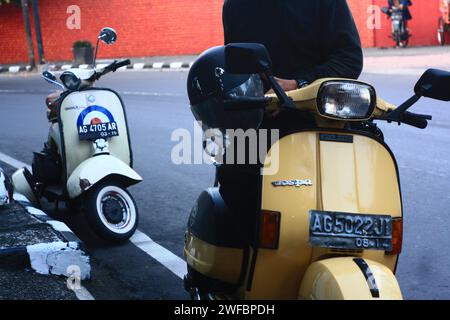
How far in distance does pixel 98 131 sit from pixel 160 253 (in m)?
1.09

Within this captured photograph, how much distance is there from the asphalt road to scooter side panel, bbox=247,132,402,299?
1535 mm

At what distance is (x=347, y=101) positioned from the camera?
111 inches

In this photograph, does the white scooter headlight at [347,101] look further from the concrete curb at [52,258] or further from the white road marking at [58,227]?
the white road marking at [58,227]

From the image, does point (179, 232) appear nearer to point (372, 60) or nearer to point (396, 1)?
point (372, 60)

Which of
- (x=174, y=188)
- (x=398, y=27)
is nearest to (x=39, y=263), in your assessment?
(x=174, y=188)

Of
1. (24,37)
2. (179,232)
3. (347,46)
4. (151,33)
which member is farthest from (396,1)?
(347,46)

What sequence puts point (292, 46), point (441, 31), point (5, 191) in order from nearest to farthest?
1. point (292, 46)
2. point (5, 191)
3. point (441, 31)

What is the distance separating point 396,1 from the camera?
79.6ft

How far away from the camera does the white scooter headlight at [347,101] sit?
2.82 m

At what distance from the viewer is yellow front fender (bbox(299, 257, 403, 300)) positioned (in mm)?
2527

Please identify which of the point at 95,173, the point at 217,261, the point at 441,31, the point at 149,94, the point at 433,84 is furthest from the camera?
the point at 441,31

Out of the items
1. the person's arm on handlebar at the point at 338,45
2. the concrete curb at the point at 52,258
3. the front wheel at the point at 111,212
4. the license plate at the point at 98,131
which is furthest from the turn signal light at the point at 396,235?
the license plate at the point at 98,131

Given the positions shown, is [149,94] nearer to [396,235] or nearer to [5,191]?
[5,191]
